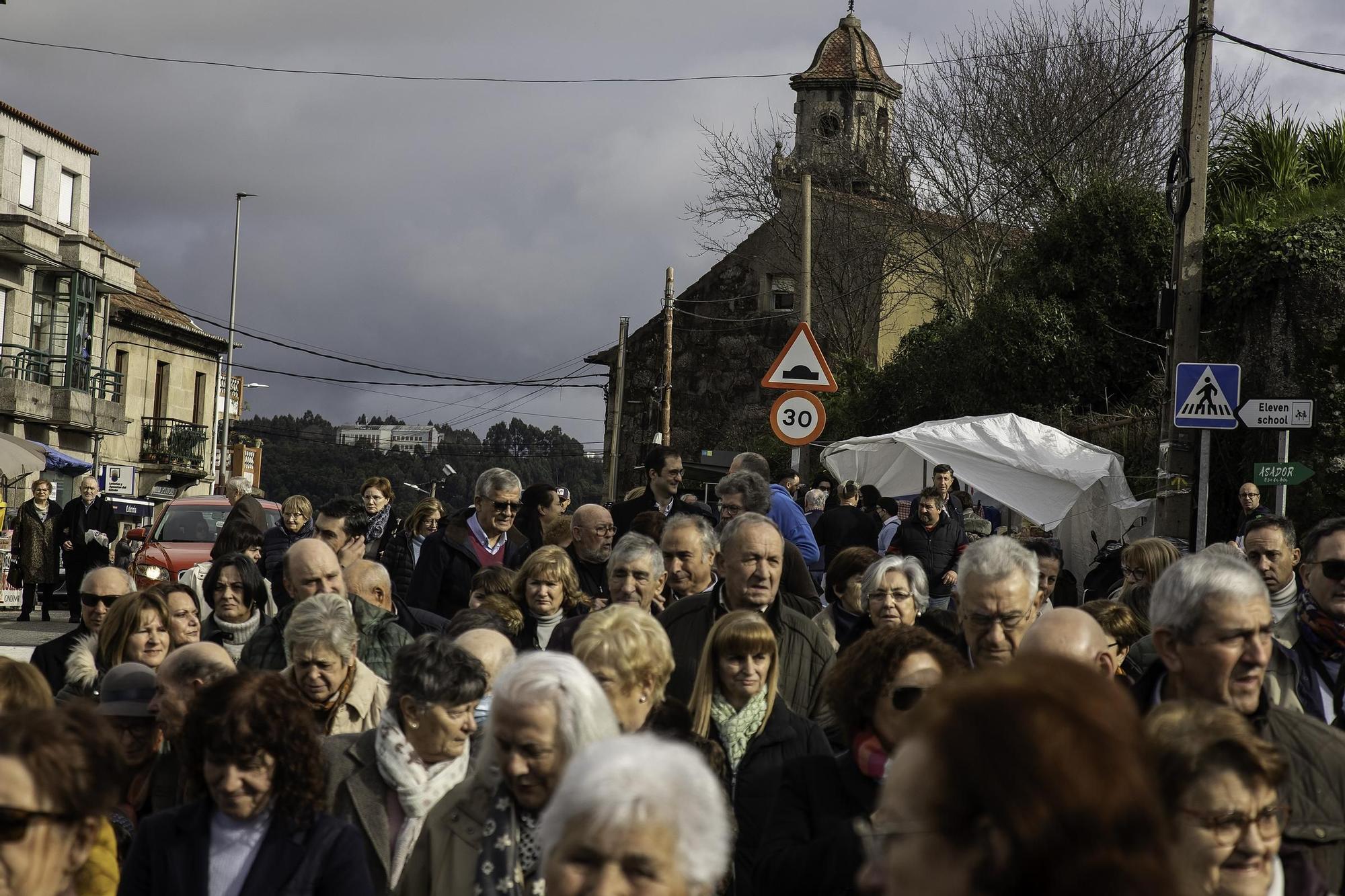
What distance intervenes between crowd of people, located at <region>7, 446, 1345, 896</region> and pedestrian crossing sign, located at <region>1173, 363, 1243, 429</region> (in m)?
4.19

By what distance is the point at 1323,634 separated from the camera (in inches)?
228

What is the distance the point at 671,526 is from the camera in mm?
7895

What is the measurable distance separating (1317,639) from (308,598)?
404 centimetres

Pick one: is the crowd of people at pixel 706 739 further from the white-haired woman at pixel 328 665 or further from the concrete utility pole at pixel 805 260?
the concrete utility pole at pixel 805 260

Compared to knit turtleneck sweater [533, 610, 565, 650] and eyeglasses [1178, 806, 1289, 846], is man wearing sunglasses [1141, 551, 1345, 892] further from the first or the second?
knit turtleneck sweater [533, 610, 565, 650]

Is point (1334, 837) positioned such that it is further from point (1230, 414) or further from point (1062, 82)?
point (1062, 82)

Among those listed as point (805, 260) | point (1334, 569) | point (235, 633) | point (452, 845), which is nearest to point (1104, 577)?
point (1334, 569)

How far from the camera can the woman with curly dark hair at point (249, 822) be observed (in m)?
4.02

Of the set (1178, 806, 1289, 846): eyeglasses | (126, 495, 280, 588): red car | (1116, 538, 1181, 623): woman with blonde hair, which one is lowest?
(126, 495, 280, 588): red car

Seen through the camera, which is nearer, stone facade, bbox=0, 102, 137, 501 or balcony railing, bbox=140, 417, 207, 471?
stone facade, bbox=0, 102, 137, 501

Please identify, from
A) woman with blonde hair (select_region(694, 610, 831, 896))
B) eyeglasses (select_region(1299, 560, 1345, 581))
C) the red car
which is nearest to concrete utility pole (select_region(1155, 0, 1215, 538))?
eyeglasses (select_region(1299, 560, 1345, 581))

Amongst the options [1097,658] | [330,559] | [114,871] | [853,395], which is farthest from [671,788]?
[853,395]

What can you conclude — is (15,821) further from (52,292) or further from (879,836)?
(52,292)

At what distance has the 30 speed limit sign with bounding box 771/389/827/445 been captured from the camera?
1258 centimetres
